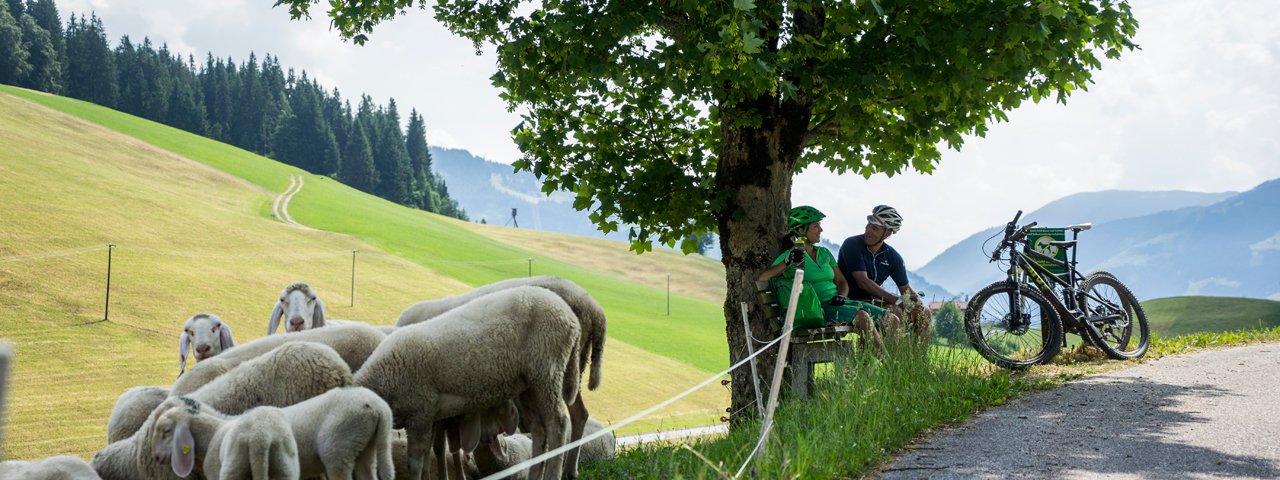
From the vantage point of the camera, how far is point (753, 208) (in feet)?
38.4

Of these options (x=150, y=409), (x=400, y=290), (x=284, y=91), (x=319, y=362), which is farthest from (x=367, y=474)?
(x=284, y=91)

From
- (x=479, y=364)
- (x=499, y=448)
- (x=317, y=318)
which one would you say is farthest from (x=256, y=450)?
(x=317, y=318)

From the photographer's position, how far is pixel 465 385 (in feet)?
21.7

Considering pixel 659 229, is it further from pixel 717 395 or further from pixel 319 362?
pixel 717 395

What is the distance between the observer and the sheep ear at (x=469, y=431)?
7234mm

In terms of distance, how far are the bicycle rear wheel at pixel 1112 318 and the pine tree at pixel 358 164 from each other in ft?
329

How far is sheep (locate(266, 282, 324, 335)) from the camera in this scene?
9.82m

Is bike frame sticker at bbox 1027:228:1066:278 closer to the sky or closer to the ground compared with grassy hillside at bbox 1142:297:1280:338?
closer to the sky

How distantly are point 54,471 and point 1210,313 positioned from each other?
40.6m

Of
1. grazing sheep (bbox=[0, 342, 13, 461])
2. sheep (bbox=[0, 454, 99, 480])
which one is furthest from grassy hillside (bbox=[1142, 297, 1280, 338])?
grazing sheep (bbox=[0, 342, 13, 461])

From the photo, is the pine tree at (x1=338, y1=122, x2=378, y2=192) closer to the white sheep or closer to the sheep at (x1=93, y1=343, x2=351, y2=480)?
the white sheep

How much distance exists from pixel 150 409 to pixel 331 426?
2340 mm

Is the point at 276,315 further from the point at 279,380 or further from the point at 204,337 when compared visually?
Result: the point at 279,380

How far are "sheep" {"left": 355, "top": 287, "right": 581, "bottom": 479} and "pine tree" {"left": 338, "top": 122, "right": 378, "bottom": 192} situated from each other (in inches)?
4084
